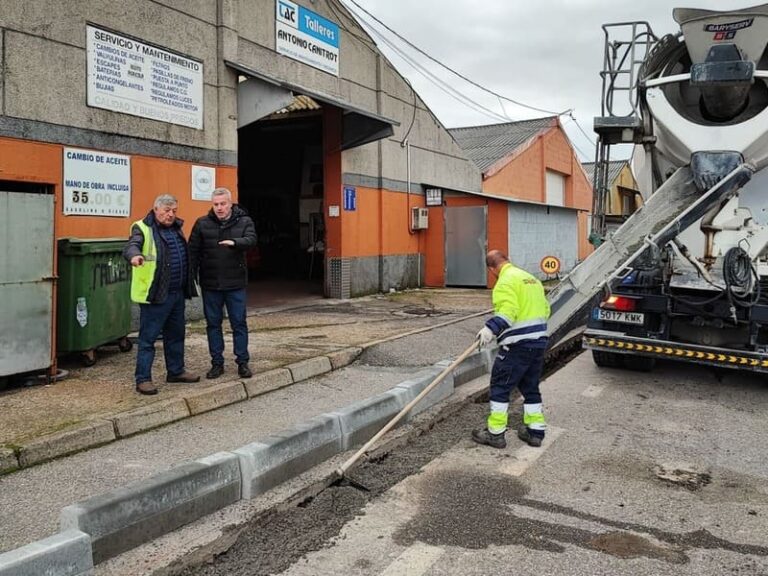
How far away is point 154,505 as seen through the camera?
3.59 m

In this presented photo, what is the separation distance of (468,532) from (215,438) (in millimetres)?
2269

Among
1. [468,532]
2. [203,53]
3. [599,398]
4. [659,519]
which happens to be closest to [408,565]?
[468,532]

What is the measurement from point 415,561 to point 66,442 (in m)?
2.75

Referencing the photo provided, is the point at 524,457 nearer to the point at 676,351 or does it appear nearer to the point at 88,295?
the point at 676,351

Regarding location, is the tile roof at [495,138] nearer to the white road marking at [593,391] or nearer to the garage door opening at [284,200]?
the garage door opening at [284,200]

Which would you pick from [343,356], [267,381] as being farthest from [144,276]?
[343,356]

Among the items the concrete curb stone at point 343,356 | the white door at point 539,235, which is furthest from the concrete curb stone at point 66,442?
the white door at point 539,235

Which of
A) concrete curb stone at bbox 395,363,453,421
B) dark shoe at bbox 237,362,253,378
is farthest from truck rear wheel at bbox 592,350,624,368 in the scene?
dark shoe at bbox 237,362,253,378

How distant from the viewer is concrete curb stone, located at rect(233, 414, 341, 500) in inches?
164

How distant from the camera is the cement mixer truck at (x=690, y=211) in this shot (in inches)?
257

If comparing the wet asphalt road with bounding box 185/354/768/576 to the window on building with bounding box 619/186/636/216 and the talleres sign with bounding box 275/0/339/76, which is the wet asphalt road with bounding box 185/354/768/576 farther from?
the talleres sign with bounding box 275/0/339/76

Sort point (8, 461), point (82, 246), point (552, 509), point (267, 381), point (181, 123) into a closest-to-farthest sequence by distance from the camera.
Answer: point (552, 509), point (8, 461), point (267, 381), point (82, 246), point (181, 123)

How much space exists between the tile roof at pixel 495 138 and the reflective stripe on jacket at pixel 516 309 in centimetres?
1560

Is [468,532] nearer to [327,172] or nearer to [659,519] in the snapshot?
[659,519]
